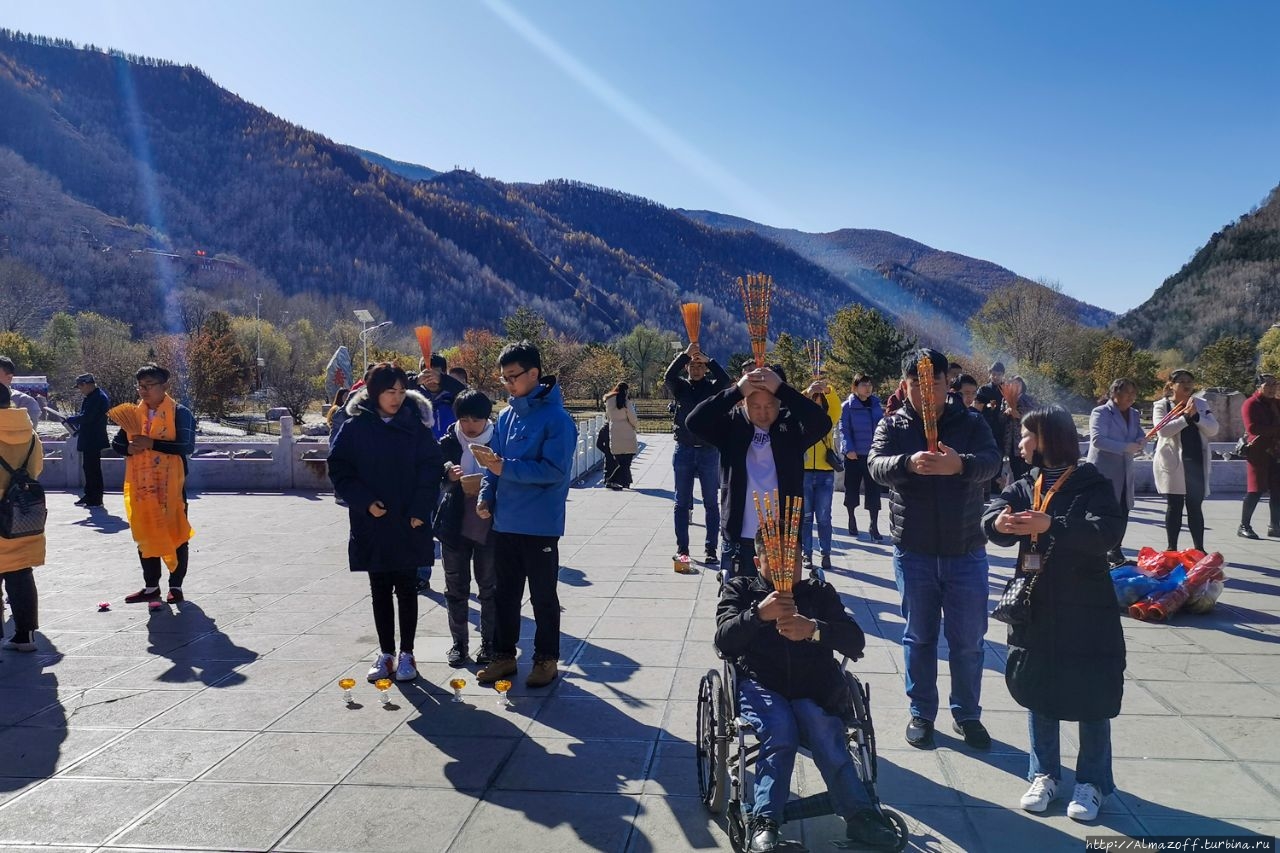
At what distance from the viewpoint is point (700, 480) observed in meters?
8.05

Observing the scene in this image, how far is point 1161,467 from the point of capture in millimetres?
8047

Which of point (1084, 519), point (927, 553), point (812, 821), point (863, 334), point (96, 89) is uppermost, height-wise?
point (96, 89)

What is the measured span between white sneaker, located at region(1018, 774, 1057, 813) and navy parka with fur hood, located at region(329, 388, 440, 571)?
3.10m

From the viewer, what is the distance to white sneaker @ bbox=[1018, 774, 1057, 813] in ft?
10.7

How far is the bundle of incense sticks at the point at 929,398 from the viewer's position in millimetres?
3805

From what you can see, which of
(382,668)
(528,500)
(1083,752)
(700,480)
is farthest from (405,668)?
(700,480)

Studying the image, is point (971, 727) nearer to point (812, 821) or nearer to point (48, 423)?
point (812, 821)

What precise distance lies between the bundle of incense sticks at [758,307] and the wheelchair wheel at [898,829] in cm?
207

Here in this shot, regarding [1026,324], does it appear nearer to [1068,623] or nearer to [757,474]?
[757,474]

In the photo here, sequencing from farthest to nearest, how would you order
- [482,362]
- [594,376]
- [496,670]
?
[594,376] < [482,362] < [496,670]

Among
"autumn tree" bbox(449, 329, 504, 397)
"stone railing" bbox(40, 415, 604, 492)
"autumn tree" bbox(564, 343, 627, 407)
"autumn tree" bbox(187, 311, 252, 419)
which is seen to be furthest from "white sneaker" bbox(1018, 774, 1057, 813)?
"autumn tree" bbox(564, 343, 627, 407)

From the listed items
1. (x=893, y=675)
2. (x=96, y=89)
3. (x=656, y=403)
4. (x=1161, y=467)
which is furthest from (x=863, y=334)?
(x=96, y=89)

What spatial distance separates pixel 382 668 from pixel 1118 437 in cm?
610

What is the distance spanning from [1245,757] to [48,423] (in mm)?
38049
